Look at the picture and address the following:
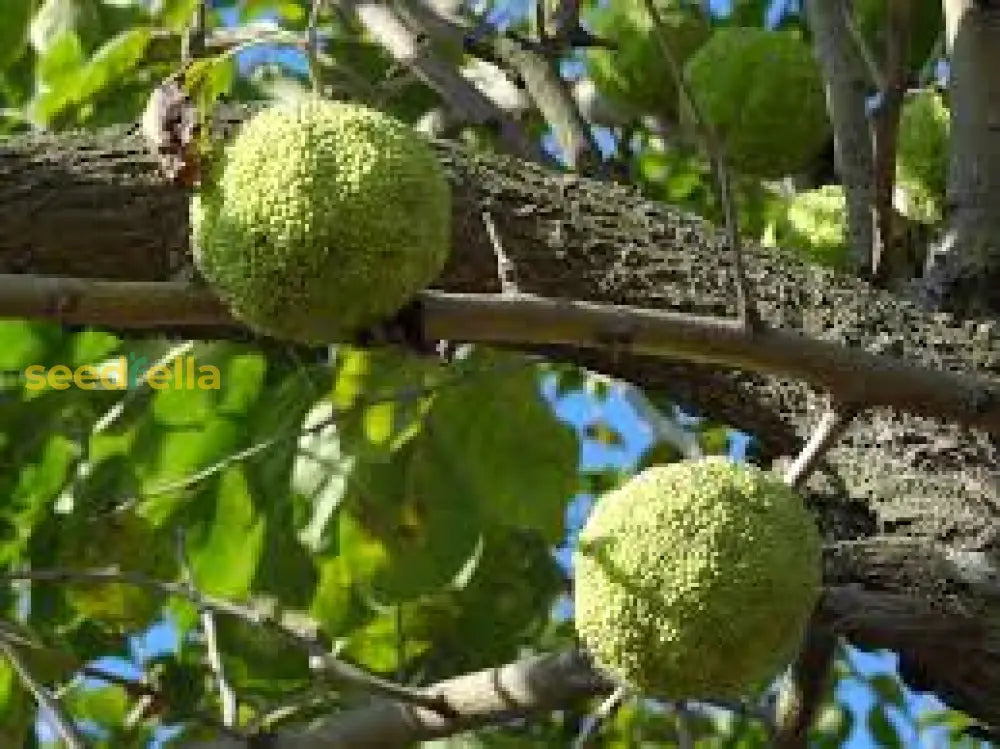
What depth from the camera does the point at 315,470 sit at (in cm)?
272

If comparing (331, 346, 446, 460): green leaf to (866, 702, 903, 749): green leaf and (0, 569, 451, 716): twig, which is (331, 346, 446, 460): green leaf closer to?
(0, 569, 451, 716): twig

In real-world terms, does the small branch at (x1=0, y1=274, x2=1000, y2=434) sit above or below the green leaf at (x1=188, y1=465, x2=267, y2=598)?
above

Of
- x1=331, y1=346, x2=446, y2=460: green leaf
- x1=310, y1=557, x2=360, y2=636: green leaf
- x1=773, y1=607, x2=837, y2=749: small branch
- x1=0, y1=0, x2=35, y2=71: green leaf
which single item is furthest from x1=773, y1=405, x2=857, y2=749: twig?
x1=0, y1=0, x2=35, y2=71: green leaf

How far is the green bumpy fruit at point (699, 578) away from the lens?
1529mm

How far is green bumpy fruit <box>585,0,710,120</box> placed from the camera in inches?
120

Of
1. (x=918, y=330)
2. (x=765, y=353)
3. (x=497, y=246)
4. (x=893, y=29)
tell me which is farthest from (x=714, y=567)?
(x=918, y=330)

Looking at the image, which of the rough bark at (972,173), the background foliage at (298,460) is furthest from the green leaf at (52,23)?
the rough bark at (972,173)

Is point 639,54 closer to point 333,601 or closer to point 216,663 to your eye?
point 333,601

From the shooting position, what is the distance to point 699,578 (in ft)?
5.03

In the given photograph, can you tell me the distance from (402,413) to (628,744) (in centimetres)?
189

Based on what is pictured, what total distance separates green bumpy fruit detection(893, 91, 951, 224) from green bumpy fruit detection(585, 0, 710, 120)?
449 millimetres

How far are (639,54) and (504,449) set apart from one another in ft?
2.30

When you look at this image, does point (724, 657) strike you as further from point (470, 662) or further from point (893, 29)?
point (470, 662)

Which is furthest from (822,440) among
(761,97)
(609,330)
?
(761,97)
